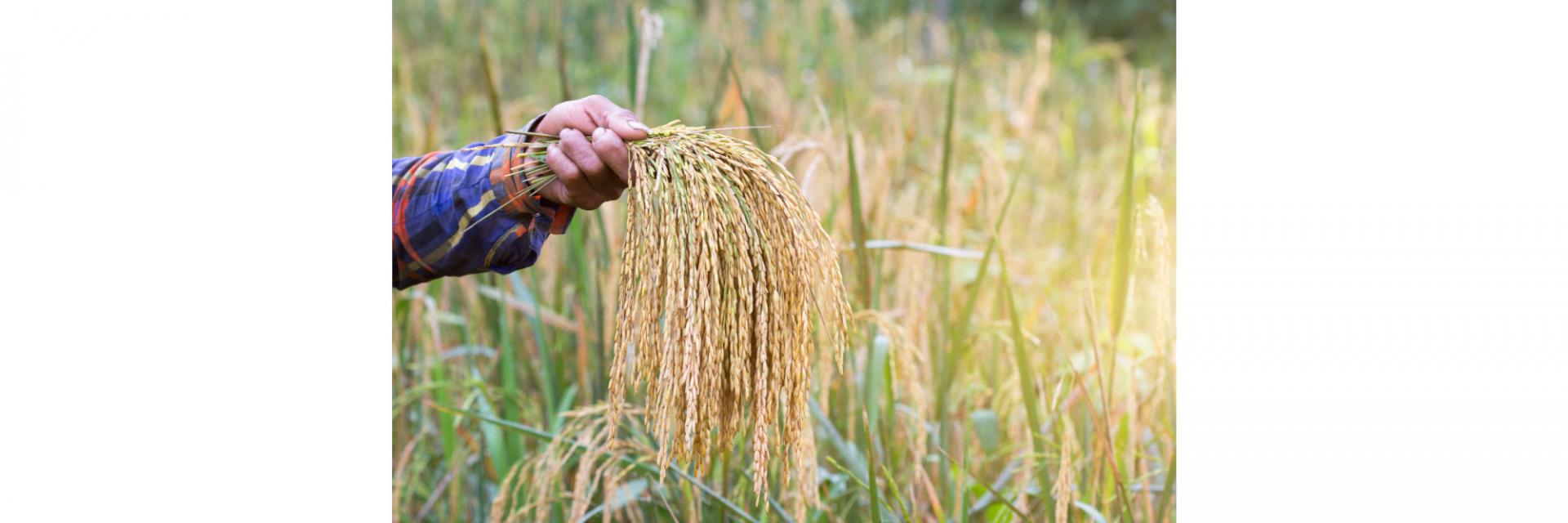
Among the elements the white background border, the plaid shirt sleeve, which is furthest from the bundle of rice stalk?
the white background border

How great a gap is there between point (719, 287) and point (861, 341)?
0.72 meters

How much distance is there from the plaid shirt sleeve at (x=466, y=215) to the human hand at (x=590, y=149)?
55 mm

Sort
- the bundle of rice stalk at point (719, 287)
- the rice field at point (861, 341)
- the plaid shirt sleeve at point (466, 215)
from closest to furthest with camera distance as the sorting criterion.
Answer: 1. the bundle of rice stalk at point (719, 287)
2. the plaid shirt sleeve at point (466, 215)
3. the rice field at point (861, 341)

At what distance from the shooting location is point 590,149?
0.74 metres

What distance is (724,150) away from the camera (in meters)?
0.68

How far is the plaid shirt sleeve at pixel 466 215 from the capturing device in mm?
857

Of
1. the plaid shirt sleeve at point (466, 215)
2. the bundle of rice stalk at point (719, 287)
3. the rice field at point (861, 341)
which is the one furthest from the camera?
the rice field at point (861, 341)

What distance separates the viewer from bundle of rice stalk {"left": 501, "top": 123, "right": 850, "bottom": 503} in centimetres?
64

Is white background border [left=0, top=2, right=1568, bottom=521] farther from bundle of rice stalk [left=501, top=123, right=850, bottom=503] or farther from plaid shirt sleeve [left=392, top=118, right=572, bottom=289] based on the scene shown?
bundle of rice stalk [left=501, top=123, right=850, bottom=503]
